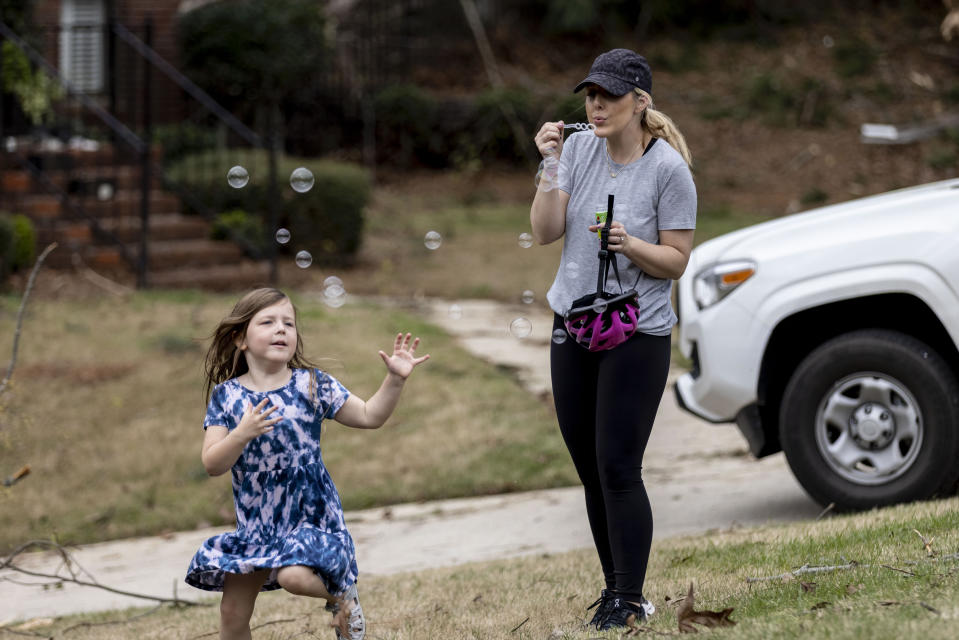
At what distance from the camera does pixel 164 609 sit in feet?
18.0

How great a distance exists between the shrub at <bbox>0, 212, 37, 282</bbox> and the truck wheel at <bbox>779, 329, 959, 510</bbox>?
8673 mm

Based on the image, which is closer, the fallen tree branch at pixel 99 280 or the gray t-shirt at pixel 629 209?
the gray t-shirt at pixel 629 209

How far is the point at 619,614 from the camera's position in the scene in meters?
3.82

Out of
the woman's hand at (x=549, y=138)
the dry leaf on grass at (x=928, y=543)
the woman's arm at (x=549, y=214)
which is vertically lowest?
the dry leaf on grass at (x=928, y=543)

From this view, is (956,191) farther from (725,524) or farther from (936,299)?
(725,524)

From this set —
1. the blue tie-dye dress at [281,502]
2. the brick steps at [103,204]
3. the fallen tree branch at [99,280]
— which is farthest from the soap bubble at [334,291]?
the brick steps at [103,204]

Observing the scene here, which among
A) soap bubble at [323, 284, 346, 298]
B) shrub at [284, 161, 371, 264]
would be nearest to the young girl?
soap bubble at [323, 284, 346, 298]

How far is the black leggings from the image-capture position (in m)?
3.78

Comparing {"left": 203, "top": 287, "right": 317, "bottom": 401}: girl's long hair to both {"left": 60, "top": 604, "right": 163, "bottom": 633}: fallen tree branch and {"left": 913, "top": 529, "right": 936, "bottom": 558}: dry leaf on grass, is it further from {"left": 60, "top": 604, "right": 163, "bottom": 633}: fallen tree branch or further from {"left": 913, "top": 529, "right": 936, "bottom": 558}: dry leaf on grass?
{"left": 913, "top": 529, "right": 936, "bottom": 558}: dry leaf on grass

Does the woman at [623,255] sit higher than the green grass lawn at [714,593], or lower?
higher

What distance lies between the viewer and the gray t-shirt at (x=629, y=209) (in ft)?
12.4

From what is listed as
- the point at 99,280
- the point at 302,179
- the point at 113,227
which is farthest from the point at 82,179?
the point at 302,179

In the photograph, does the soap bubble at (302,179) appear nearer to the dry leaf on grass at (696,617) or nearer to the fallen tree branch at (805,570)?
the fallen tree branch at (805,570)

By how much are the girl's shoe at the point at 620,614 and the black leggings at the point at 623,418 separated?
3cm
